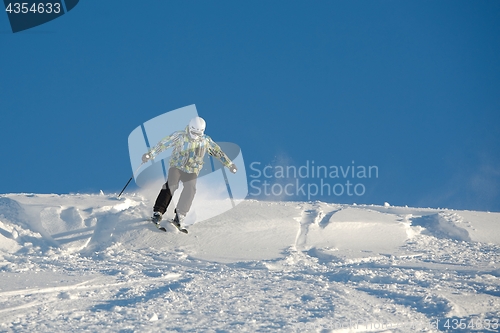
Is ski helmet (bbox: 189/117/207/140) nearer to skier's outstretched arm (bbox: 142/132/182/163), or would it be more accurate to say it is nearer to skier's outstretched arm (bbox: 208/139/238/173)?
skier's outstretched arm (bbox: 142/132/182/163)

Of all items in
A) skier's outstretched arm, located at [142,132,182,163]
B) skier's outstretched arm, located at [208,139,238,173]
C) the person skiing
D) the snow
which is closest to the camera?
the snow

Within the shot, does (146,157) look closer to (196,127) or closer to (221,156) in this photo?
(196,127)

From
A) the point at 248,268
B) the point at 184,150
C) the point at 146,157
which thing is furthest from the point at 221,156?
the point at 248,268

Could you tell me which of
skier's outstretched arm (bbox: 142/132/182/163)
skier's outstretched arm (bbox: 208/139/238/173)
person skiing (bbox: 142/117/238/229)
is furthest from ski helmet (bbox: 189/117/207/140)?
skier's outstretched arm (bbox: 208/139/238/173)

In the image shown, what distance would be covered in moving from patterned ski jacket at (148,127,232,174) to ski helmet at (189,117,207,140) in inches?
4.4

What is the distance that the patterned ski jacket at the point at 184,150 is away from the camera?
9.00 metres

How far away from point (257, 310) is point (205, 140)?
16.2 feet

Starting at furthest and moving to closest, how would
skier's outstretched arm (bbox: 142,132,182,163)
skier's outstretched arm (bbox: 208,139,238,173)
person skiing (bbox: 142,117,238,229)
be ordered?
skier's outstretched arm (bbox: 208,139,238,173) → skier's outstretched arm (bbox: 142,132,182,163) → person skiing (bbox: 142,117,238,229)

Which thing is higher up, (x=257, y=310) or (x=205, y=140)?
(x=205, y=140)

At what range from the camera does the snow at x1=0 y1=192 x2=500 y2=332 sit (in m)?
4.56

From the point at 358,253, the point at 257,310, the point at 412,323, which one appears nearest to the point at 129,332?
the point at 257,310

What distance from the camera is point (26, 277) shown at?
6.18 m

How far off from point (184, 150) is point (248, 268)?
3002mm

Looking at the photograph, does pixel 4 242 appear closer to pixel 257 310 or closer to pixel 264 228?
pixel 264 228
